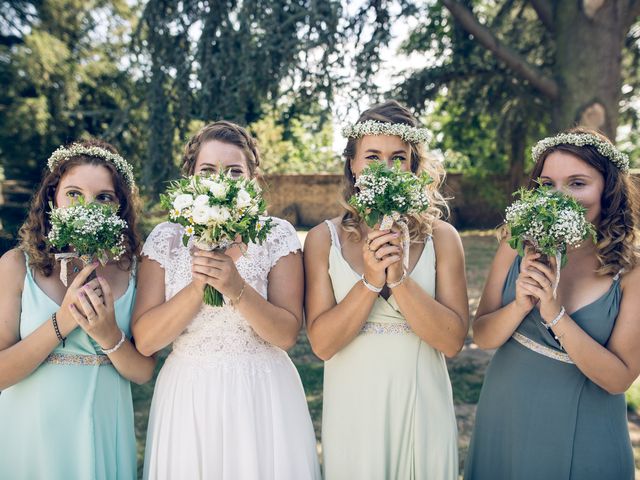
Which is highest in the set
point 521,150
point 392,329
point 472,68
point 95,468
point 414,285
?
point 472,68

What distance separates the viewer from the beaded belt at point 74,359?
11.0 ft

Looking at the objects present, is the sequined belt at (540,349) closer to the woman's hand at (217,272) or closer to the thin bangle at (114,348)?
the woman's hand at (217,272)

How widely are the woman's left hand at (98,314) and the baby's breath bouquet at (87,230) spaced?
0.17 meters

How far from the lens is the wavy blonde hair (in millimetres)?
3580

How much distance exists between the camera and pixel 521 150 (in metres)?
15.3

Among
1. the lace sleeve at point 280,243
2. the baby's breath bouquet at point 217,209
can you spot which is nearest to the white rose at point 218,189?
the baby's breath bouquet at point 217,209

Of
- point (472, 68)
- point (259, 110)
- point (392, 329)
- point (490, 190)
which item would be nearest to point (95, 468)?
point (392, 329)

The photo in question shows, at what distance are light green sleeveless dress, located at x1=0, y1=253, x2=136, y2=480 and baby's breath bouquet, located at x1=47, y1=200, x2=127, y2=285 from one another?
36cm

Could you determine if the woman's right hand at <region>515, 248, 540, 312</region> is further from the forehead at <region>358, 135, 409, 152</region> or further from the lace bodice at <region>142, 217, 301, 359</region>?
the lace bodice at <region>142, 217, 301, 359</region>

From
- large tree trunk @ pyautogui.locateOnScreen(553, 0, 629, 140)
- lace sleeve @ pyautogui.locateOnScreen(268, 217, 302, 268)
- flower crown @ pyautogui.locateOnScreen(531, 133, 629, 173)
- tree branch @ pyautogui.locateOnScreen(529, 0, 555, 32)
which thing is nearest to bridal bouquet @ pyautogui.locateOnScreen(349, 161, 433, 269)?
lace sleeve @ pyautogui.locateOnScreen(268, 217, 302, 268)

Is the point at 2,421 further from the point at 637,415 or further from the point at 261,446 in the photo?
the point at 637,415

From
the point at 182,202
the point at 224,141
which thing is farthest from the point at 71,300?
the point at 224,141

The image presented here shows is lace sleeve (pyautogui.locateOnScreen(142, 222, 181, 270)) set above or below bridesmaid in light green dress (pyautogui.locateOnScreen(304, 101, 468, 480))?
above

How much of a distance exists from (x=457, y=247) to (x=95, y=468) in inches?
93.2
